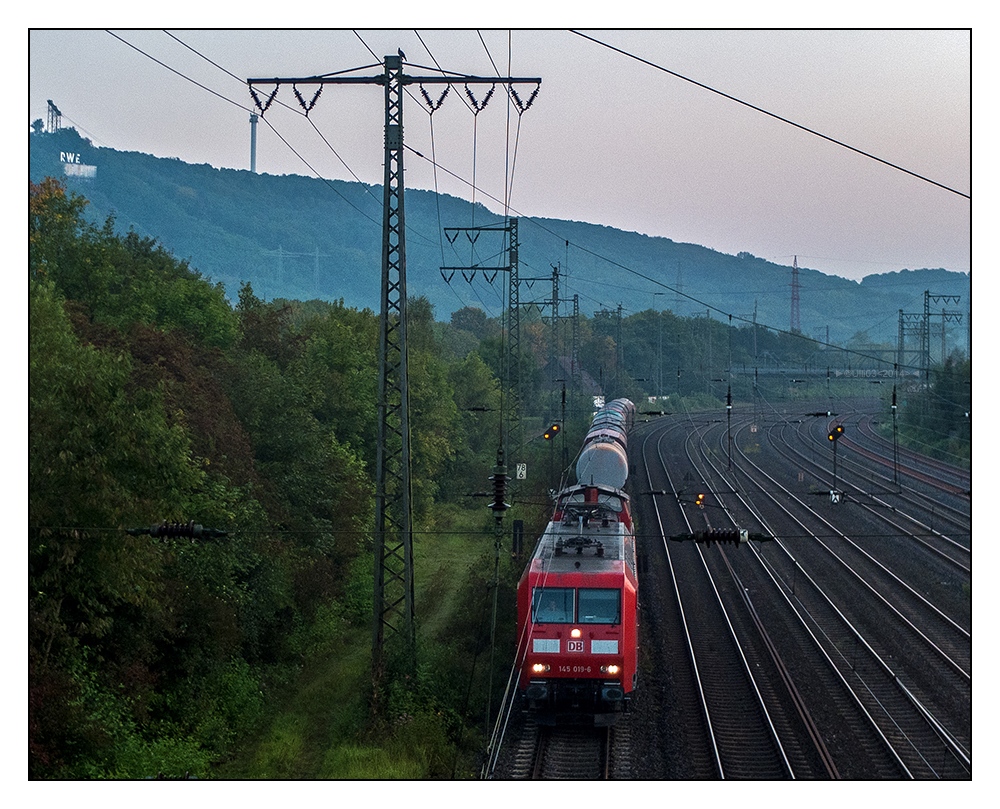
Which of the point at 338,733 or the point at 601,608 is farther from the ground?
the point at 601,608

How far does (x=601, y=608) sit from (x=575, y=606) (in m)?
0.46

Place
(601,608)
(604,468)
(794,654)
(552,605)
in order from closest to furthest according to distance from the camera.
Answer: (601,608) < (552,605) < (794,654) < (604,468)

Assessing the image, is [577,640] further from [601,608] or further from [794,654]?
[794,654]

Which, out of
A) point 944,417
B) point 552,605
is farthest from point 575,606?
point 944,417

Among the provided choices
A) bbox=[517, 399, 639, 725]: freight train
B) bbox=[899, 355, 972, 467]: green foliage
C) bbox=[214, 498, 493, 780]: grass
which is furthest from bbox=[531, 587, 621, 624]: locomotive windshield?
bbox=[899, 355, 972, 467]: green foliage

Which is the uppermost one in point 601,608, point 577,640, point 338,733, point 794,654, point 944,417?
point 944,417

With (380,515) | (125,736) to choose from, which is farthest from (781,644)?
(125,736)

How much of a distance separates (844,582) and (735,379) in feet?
249

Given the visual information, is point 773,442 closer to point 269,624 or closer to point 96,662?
point 269,624

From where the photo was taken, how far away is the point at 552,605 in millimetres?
17031

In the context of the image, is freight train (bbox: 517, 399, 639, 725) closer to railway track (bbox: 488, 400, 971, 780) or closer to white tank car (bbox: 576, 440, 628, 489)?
railway track (bbox: 488, 400, 971, 780)

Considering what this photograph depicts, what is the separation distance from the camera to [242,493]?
22.0 m

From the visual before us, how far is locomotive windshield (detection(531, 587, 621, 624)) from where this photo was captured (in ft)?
55.5

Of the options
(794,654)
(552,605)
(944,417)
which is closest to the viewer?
(552,605)
